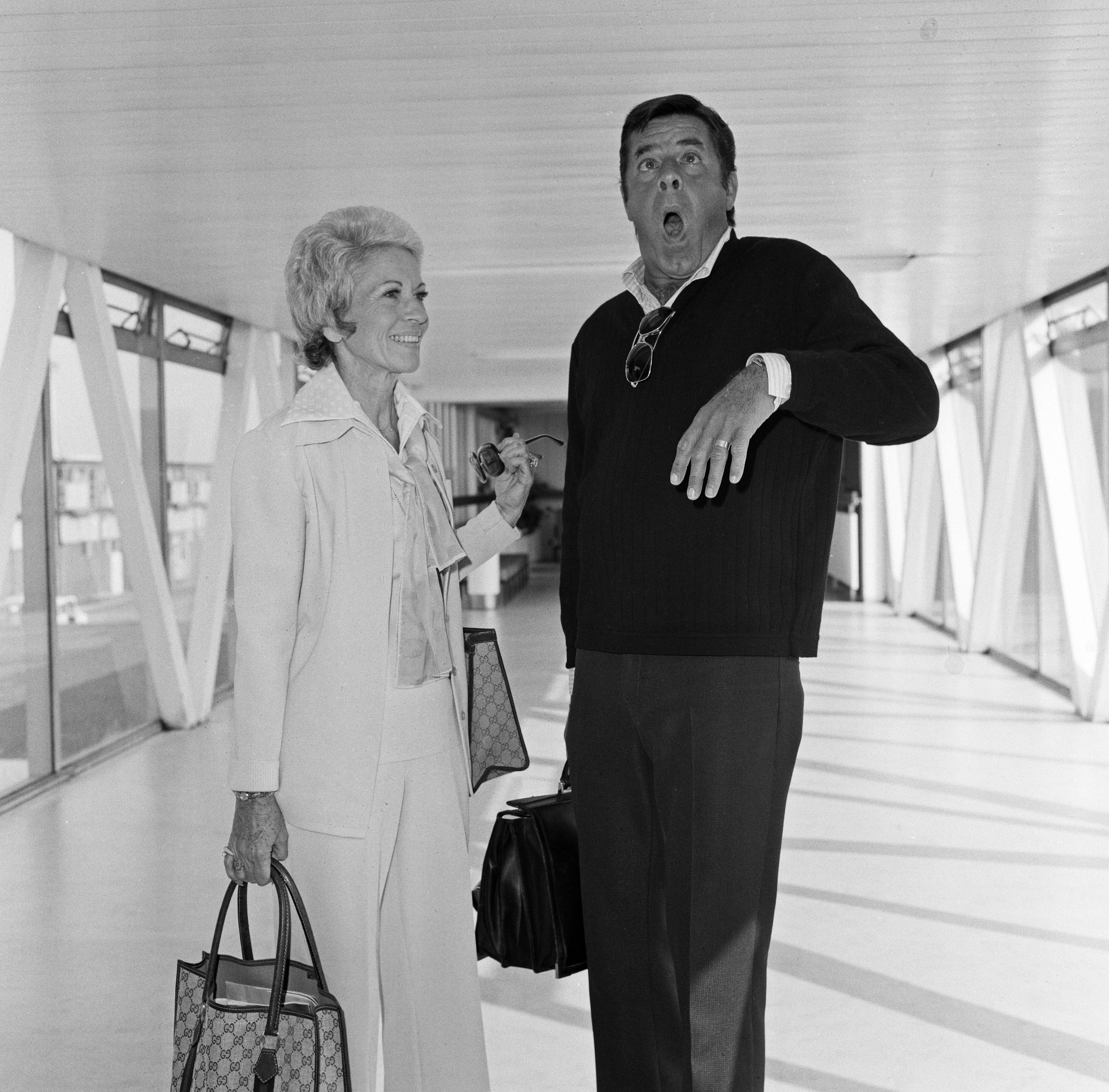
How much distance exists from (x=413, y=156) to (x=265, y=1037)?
158 inches

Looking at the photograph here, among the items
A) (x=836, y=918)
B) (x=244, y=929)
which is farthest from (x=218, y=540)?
(x=244, y=929)

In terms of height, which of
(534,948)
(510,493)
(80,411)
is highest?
(80,411)

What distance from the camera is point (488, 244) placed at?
7465 millimetres

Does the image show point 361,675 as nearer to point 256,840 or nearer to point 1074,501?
point 256,840

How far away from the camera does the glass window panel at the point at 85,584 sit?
7.93 metres

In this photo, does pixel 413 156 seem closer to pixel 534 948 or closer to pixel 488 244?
pixel 488 244

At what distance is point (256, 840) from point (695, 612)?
844 mm

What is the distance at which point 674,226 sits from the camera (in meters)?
2.22

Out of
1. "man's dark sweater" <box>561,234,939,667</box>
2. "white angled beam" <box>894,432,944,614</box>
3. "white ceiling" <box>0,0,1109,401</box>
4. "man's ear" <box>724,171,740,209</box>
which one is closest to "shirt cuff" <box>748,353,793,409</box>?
"man's dark sweater" <box>561,234,939,667</box>

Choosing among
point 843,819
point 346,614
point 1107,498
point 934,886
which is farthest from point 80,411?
point 1107,498

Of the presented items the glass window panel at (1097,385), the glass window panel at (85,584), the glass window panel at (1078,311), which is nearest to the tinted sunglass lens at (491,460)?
the glass window panel at (85,584)

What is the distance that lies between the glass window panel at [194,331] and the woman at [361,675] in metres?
7.84

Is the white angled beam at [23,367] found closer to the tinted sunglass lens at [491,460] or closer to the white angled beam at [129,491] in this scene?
the white angled beam at [129,491]

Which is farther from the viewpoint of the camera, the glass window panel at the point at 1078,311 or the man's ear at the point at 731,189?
the glass window panel at the point at 1078,311
